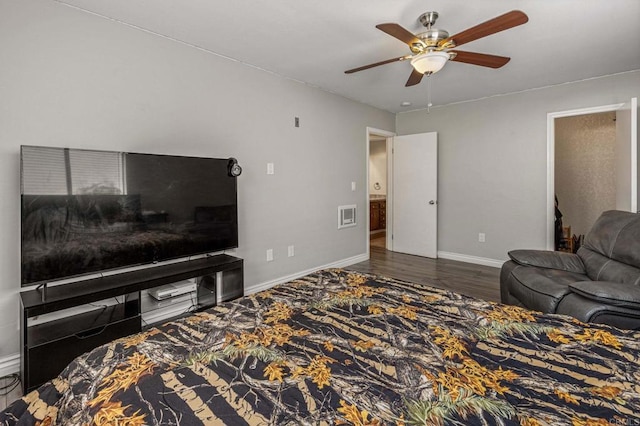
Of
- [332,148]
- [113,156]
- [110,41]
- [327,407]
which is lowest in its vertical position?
[327,407]

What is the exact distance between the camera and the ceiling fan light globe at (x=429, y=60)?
234 centimetres

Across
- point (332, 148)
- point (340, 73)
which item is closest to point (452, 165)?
point (332, 148)

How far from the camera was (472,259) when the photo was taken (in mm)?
5133

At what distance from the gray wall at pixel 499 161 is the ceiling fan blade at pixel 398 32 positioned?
3111 mm

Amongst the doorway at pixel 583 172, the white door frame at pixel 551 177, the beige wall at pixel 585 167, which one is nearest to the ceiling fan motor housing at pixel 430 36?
the white door frame at pixel 551 177

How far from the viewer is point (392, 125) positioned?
583cm

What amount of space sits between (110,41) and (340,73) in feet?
7.42

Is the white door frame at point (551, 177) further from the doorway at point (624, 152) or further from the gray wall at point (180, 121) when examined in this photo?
the gray wall at point (180, 121)

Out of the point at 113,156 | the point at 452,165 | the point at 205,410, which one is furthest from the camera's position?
the point at 452,165

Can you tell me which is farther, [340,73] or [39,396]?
[340,73]

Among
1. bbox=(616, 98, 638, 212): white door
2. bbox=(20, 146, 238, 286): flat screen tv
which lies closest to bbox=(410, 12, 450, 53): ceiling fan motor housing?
bbox=(20, 146, 238, 286): flat screen tv

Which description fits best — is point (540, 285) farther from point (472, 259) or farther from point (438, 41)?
point (472, 259)

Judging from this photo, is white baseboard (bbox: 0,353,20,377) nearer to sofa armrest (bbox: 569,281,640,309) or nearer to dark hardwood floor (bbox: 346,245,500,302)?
dark hardwood floor (bbox: 346,245,500,302)

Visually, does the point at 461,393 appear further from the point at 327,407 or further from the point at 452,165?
the point at 452,165
